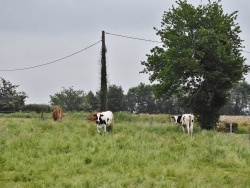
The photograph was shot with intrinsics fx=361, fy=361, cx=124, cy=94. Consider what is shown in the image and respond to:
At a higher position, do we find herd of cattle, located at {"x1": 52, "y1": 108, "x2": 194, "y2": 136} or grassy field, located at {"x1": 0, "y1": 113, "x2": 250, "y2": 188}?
herd of cattle, located at {"x1": 52, "y1": 108, "x2": 194, "y2": 136}

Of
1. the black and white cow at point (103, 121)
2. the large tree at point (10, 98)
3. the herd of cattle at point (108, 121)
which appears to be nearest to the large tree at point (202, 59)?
the herd of cattle at point (108, 121)

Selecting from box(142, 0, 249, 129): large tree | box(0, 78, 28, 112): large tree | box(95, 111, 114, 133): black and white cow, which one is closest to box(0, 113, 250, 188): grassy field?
box(95, 111, 114, 133): black and white cow

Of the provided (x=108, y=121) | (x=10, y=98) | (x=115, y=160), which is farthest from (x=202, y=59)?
(x=10, y=98)

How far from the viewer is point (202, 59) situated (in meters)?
30.4

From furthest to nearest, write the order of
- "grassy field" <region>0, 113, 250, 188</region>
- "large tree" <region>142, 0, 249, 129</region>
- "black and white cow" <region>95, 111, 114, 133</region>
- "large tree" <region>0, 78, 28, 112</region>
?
"large tree" <region>0, 78, 28, 112</region>
"large tree" <region>142, 0, 249, 129</region>
"black and white cow" <region>95, 111, 114, 133</region>
"grassy field" <region>0, 113, 250, 188</region>

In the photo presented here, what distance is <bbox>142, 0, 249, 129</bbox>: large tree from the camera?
97.2 feet

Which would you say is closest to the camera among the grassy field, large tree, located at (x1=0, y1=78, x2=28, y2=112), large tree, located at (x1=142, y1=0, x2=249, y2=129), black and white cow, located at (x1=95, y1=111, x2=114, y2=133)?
the grassy field

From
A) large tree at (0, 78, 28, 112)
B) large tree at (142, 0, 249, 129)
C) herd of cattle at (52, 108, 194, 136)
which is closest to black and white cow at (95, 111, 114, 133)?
herd of cattle at (52, 108, 194, 136)

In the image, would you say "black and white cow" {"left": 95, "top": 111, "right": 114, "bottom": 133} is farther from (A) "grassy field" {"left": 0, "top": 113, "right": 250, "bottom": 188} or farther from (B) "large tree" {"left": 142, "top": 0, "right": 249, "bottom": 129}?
(B) "large tree" {"left": 142, "top": 0, "right": 249, "bottom": 129}

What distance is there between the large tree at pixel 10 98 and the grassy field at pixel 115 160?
5092cm

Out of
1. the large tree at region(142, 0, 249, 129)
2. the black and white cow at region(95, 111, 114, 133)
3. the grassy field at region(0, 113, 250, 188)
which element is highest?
the large tree at region(142, 0, 249, 129)

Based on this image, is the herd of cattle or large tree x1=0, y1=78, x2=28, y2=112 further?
large tree x1=0, y1=78, x2=28, y2=112

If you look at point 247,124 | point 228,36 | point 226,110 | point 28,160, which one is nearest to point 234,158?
point 28,160

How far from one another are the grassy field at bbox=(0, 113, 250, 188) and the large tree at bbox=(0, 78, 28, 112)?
167ft
